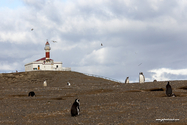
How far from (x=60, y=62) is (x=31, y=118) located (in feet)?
286

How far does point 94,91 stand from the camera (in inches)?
1361

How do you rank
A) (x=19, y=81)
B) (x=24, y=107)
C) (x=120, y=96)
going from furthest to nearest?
(x=19, y=81) → (x=120, y=96) → (x=24, y=107)

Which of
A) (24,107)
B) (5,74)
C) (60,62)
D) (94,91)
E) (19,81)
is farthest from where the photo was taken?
(60,62)

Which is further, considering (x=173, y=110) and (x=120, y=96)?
(x=120, y=96)

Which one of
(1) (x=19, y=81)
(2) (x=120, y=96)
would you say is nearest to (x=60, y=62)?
(1) (x=19, y=81)

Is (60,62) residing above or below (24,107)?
above

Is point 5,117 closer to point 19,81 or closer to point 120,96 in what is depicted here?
point 120,96

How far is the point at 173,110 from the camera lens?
18375 mm

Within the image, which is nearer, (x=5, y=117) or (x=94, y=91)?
(x=5, y=117)

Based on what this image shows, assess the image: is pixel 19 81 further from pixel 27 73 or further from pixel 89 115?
pixel 89 115

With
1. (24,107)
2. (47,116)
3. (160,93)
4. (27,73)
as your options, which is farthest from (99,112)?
(27,73)

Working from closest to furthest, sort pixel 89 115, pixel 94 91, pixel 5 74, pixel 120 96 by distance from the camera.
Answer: pixel 89 115
pixel 120 96
pixel 94 91
pixel 5 74

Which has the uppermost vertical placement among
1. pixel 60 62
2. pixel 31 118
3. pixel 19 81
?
pixel 60 62

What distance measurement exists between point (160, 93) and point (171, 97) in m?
2.90
